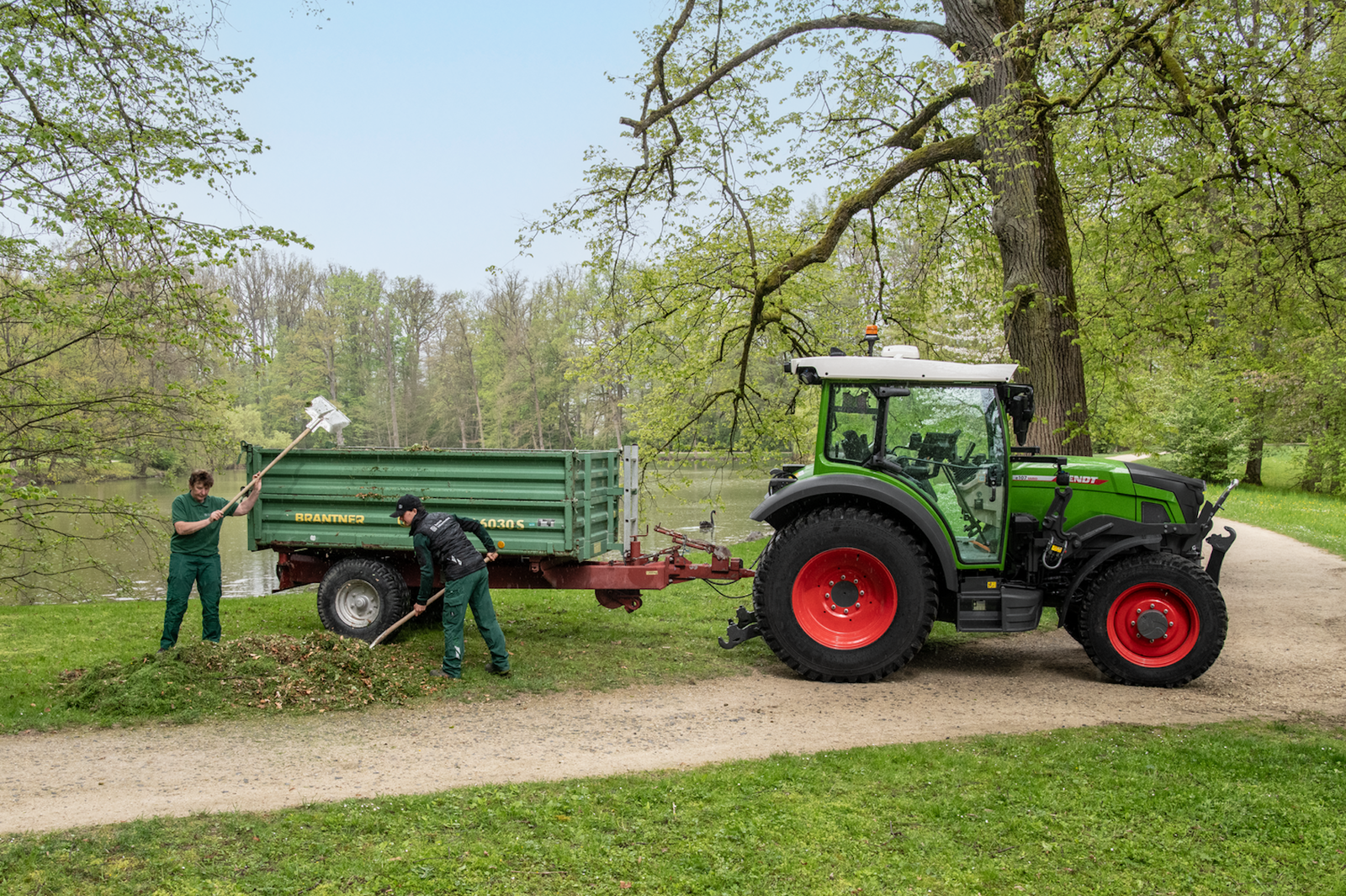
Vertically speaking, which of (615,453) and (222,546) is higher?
(615,453)

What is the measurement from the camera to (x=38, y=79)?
300 inches

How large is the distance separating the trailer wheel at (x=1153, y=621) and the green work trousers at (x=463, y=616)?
4.52 m

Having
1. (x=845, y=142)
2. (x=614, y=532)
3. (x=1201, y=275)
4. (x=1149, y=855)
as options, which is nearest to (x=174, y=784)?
(x=614, y=532)

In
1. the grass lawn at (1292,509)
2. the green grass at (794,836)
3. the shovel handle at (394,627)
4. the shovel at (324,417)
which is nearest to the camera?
the green grass at (794,836)

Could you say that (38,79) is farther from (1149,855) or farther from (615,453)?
(1149,855)

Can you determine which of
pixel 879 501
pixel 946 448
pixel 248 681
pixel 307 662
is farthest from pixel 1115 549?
pixel 248 681

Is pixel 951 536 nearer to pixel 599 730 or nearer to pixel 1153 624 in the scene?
pixel 1153 624

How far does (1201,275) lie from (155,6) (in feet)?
Result: 37.7

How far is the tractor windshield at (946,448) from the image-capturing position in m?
6.99

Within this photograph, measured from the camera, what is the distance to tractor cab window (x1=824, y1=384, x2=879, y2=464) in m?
7.09

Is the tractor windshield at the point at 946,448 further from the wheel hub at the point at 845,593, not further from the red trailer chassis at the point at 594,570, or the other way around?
the red trailer chassis at the point at 594,570

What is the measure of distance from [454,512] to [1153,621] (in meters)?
5.53

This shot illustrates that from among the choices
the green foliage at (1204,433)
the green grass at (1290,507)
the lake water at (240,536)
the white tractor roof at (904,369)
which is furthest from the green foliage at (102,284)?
the green foliage at (1204,433)

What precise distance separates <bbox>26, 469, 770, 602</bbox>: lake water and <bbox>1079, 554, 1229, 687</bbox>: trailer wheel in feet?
12.5
